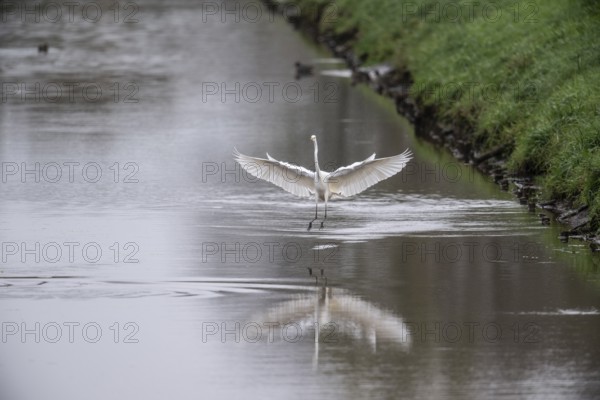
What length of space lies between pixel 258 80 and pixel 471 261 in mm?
18589

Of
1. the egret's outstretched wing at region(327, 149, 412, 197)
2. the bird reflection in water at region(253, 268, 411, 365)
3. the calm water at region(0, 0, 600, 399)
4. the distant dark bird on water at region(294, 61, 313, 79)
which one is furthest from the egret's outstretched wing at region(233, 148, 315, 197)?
the distant dark bird on water at region(294, 61, 313, 79)

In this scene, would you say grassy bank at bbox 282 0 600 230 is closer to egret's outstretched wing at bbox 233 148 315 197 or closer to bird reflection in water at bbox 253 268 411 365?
egret's outstretched wing at bbox 233 148 315 197

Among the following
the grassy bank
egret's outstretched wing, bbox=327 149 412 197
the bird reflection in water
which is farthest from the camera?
the grassy bank

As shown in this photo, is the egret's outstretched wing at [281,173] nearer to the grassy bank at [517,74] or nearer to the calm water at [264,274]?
the calm water at [264,274]

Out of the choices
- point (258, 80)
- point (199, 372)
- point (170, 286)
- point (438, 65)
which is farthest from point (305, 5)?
point (199, 372)

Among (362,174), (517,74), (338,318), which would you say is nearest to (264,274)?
(338,318)

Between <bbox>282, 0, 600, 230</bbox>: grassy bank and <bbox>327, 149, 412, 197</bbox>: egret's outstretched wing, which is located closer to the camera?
<bbox>327, 149, 412, 197</bbox>: egret's outstretched wing

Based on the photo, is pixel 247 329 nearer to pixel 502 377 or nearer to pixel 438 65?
pixel 502 377

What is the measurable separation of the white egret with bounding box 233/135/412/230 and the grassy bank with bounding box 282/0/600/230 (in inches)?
88.4

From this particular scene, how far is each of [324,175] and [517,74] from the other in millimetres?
7366

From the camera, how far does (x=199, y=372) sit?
1073 cm

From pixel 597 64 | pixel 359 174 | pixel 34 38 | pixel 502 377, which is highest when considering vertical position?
pixel 34 38

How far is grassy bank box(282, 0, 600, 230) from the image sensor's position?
17.4 metres

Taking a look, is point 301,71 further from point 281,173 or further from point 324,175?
point 324,175
